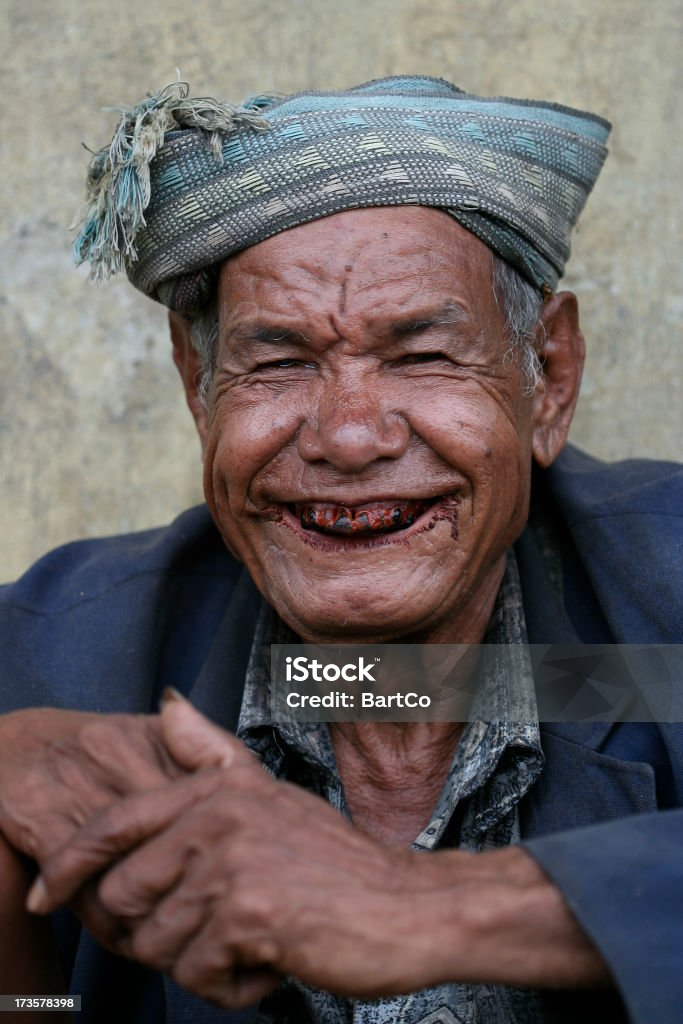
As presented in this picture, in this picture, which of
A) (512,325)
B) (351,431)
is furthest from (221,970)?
(512,325)

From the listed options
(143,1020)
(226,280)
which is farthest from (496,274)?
(143,1020)

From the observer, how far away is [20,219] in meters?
3.17

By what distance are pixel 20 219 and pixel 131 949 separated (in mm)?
2182

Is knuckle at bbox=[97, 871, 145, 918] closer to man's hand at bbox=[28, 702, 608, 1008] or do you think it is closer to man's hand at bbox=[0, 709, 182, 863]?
man's hand at bbox=[28, 702, 608, 1008]

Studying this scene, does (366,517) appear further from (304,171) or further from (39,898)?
(39,898)

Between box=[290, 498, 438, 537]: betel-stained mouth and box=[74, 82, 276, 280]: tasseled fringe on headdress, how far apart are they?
596mm

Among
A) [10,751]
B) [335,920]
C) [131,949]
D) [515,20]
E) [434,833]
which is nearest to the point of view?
[335,920]

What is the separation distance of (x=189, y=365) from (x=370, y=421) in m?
0.65

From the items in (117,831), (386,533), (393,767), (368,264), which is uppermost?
(368,264)

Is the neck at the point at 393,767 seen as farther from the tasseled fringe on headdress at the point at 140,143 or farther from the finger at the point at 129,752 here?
the tasseled fringe on headdress at the point at 140,143

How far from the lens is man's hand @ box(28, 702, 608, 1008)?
54.9 inches

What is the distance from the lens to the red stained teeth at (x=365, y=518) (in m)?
2.09

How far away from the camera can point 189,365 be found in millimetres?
2545

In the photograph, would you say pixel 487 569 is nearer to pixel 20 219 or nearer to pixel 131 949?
pixel 131 949
